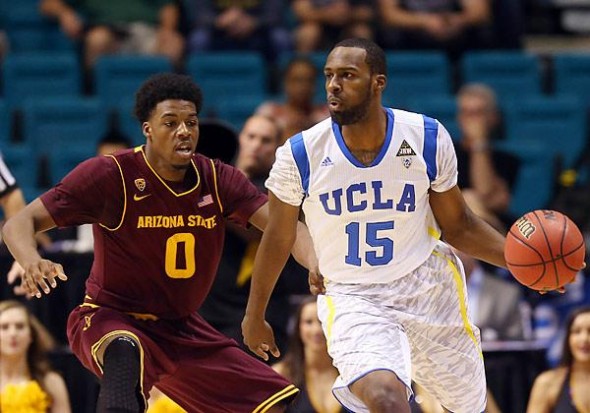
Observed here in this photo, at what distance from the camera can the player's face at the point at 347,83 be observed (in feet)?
17.3

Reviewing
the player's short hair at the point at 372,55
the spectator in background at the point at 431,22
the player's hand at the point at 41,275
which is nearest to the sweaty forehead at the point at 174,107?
the player's short hair at the point at 372,55

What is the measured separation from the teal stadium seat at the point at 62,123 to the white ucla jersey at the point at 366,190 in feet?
16.7

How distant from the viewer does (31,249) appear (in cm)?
539

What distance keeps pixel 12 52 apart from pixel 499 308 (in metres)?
5.30

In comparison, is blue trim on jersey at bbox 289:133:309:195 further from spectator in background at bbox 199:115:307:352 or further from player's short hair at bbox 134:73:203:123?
spectator in background at bbox 199:115:307:352

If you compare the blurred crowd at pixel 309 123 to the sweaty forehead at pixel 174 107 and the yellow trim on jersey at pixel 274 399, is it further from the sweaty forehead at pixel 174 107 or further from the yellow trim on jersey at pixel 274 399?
the sweaty forehead at pixel 174 107

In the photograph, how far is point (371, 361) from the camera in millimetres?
5129

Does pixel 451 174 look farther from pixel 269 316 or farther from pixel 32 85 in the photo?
pixel 32 85

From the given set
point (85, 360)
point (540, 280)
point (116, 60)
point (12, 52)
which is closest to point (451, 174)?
point (540, 280)

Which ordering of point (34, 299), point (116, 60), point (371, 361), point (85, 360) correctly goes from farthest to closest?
point (116, 60)
point (34, 299)
point (85, 360)
point (371, 361)

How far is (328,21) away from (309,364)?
14.2ft

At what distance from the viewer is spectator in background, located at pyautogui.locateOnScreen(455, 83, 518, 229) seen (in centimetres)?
929

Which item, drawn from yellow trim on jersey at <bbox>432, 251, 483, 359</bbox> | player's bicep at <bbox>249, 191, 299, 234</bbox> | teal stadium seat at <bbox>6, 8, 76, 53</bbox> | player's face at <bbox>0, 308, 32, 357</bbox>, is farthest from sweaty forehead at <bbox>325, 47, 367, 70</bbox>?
teal stadium seat at <bbox>6, 8, 76, 53</bbox>

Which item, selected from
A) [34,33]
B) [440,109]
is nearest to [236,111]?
[440,109]
